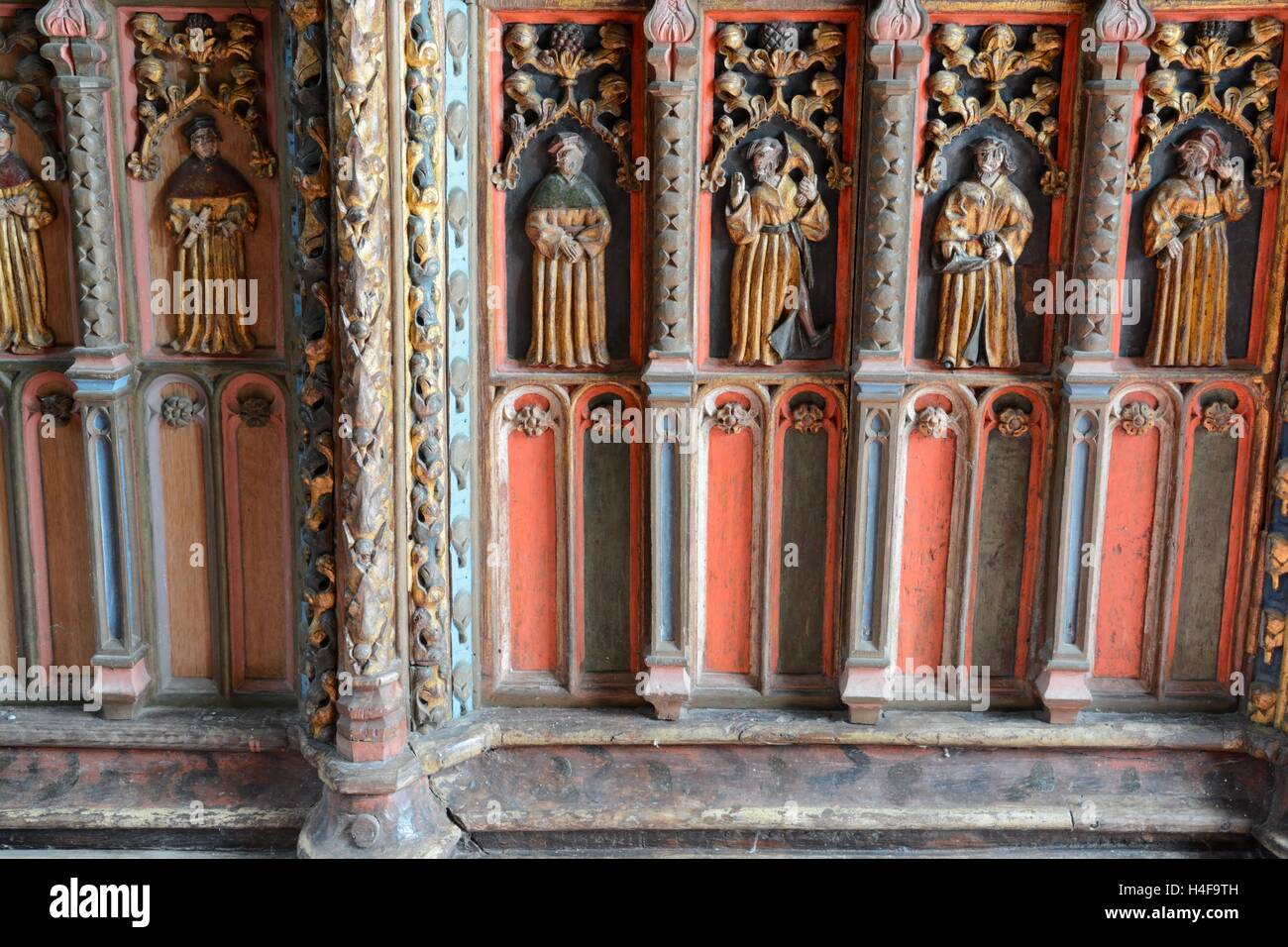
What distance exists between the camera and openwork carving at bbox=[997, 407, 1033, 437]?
16.7ft

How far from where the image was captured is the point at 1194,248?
4902 mm

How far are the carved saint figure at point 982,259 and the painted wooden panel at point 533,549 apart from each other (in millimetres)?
1621

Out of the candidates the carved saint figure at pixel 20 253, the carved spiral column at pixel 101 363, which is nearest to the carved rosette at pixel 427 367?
A: the carved spiral column at pixel 101 363

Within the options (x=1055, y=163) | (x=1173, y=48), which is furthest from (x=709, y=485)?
(x=1173, y=48)

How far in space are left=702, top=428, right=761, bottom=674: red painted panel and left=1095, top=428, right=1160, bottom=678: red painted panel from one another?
4.66 feet

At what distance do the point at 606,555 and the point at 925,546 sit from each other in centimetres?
129

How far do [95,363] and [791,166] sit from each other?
274 cm

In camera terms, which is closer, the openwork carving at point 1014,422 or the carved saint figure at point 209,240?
the carved saint figure at point 209,240

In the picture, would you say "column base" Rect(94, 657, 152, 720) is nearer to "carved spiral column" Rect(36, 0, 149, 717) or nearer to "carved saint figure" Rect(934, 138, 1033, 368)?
"carved spiral column" Rect(36, 0, 149, 717)

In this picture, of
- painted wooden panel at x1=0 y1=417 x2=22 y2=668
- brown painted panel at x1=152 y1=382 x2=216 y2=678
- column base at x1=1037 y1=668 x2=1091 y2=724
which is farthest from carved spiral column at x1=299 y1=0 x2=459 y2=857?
column base at x1=1037 y1=668 x2=1091 y2=724

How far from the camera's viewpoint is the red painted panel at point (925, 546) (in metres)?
5.17

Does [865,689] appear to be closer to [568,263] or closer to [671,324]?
[671,324]

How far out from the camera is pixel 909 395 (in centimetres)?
507

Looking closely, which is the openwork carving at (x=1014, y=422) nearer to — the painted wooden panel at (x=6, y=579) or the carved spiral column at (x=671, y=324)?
the carved spiral column at (x=671, y=324)
